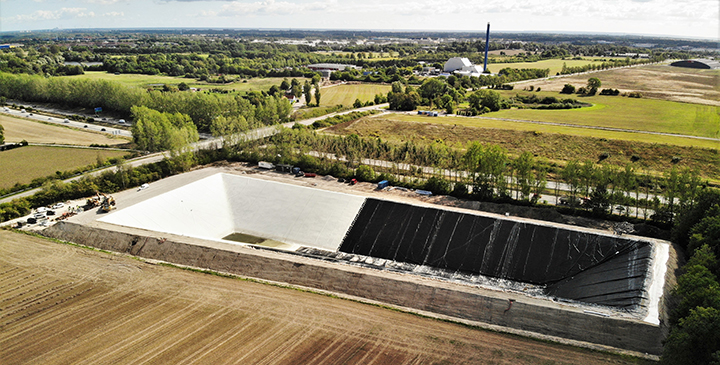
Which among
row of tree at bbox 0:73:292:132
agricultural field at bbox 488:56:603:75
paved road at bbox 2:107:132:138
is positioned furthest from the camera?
agricultural field at bbox 488:56:603:75

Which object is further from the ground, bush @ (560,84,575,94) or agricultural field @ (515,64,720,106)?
agricultural field @ (515,64,720,106)

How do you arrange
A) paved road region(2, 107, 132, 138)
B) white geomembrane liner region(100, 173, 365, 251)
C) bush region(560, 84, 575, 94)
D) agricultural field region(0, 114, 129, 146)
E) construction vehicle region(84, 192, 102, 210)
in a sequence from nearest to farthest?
white geomembrane liner region(100, 173, 365, 251) < construction vehicle region(84, 192, 102, 210) < agricultural field region(0, 114, 129, 146) < paved road region(2, 107, 132, 138) < bush region(560, 84, 575, 94)

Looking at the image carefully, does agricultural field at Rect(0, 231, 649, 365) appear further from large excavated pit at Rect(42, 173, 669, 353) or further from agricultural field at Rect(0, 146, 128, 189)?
agricultural field at Rect(0, 146, 128, 189)

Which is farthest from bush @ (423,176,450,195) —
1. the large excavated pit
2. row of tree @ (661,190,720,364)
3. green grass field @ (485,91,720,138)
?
green grass field @ (485,91,720,138)

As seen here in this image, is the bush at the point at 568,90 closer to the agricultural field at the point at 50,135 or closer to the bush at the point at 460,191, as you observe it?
the bush at the point at 460,191

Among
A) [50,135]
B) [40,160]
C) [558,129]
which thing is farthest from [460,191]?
[50,135]

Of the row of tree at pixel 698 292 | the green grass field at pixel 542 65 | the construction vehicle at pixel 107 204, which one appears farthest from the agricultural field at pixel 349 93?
the row of tree at pixel 698 292
